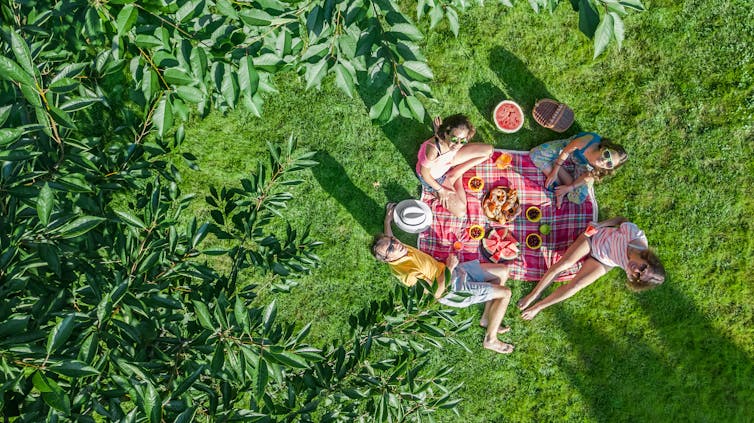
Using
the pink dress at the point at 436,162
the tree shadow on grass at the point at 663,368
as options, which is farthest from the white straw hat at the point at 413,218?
the tree shadow on grass at the point at 663,368

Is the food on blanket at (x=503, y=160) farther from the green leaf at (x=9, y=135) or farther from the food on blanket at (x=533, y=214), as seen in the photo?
the green leaf at (x=9, y=135)

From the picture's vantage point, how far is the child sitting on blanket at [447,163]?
16.4ft

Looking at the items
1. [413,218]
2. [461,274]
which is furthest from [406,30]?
[461,274]

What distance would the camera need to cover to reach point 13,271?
2252mm

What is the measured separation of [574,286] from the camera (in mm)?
5363

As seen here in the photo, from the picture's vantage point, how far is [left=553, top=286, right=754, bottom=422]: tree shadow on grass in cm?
581

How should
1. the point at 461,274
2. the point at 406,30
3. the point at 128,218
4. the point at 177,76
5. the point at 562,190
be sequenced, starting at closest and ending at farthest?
the point at 177,76 < the point at 406,30 < the point at 128,218 < the point at 461,274 < the point at 562,190

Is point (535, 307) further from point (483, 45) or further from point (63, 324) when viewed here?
point (63, 324)

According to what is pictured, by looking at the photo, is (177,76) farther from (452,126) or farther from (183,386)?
(452,126)

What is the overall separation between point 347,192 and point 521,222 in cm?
205

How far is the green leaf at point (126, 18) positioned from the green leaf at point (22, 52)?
335mm

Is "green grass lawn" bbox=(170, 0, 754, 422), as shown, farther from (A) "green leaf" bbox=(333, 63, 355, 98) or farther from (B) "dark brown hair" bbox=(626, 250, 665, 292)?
(A) "green leaf" bbox=(333, 63, 355, 98)

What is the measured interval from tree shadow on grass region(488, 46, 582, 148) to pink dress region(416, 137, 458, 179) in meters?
0.98

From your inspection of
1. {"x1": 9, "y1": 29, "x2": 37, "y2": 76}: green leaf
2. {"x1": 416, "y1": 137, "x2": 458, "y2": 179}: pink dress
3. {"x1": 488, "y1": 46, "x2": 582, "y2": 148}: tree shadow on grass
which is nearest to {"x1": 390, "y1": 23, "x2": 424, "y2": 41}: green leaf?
{"x1": 9, "y1": 29, "x2": 37, "y2": 76}: green leaf
